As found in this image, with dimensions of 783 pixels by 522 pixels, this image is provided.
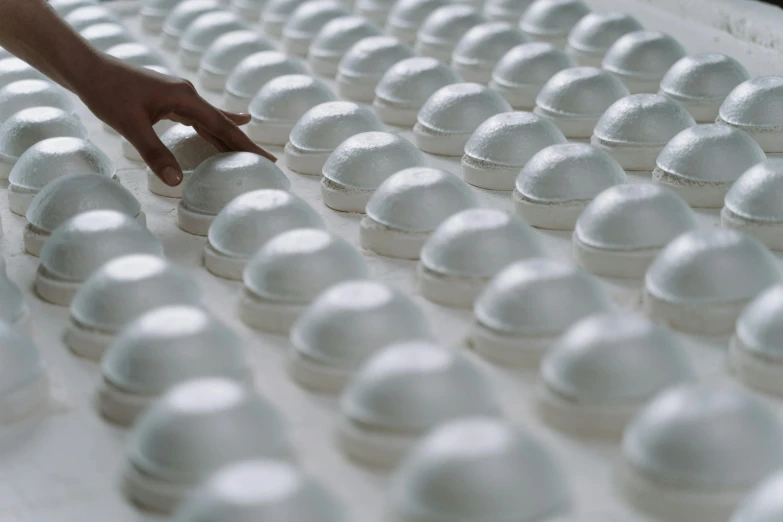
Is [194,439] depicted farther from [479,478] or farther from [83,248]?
[83,248]

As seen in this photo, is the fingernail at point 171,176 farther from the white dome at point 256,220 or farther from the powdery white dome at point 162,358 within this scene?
the powdery white dome at point 162,358

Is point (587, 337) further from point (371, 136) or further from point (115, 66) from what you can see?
point (115, 66)

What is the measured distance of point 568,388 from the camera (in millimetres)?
1328

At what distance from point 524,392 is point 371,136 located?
0.72m

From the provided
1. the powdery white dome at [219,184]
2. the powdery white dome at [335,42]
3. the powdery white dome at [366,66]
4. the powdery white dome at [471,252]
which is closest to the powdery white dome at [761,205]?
the powdery white dome at [471,252]

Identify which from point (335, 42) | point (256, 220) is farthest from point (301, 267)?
point (335, 42)

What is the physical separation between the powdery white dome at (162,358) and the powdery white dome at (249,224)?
332mm

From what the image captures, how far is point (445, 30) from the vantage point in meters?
2.74

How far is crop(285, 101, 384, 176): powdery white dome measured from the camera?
7.07 ft

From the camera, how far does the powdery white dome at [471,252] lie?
1.63 m

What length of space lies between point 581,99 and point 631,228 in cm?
61

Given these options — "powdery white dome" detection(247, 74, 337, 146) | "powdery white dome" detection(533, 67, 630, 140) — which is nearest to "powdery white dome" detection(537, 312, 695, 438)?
"powdery white dome" detection(533, 67, 630, 140)

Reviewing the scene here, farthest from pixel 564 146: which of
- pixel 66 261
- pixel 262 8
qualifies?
pixel 262 8

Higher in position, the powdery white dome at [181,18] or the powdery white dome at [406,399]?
the powdery white dome at [406,399]
